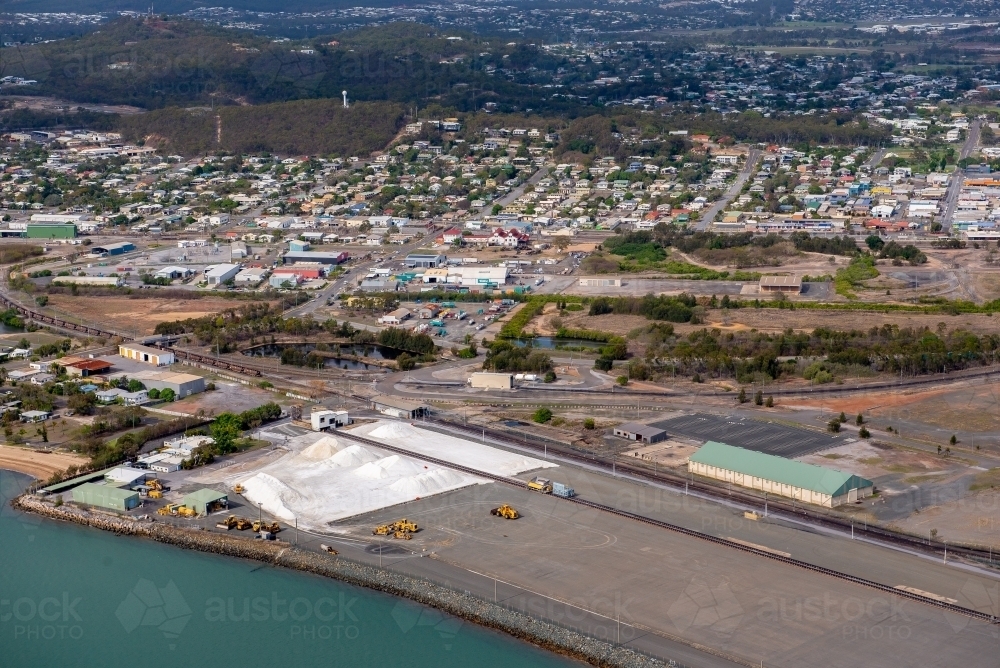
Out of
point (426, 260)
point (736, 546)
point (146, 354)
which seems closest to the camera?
point (736, 546)

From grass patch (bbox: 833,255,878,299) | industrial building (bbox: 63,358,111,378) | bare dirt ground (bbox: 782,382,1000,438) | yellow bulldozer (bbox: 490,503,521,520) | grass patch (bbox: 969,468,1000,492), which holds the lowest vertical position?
grass patch (bbox: 833,255,878,299)

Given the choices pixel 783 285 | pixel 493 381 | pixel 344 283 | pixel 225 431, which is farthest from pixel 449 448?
pixel 344 283

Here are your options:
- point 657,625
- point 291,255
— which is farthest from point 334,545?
point 291,255

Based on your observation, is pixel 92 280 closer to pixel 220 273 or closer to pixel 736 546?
pixel 220 273

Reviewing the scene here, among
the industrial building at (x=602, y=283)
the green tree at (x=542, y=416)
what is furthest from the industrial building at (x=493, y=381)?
the industrial building at (x=602, y=283)

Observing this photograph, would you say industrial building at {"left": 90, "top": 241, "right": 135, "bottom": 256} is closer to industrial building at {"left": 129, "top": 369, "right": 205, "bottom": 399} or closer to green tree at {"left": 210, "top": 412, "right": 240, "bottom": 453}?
industrial building at {"left": 129, "top": 369, "right": 205, "bottom": 399}

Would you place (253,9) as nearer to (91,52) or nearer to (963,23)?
(91,52)

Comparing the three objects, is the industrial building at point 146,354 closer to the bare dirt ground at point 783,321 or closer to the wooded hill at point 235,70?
the bare dirt ground at point 783,321

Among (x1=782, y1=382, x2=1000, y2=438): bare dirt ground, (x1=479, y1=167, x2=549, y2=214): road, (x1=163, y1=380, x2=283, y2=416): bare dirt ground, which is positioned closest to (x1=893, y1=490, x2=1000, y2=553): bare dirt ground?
(x1=782, y1=382, x2=1000, y2=438): bare dirt ground
